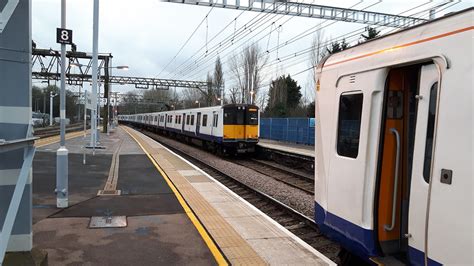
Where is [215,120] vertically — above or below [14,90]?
below

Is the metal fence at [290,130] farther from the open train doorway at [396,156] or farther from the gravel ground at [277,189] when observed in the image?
the open train doorway at [396,156]

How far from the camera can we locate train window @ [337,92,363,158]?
4.13 m

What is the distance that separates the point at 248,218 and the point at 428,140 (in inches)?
190

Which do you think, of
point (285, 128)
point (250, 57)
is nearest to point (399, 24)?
point (285, 128)

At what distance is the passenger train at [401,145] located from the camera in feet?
9.42

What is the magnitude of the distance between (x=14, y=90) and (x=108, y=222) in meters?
3.50

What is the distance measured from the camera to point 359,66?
163 inches

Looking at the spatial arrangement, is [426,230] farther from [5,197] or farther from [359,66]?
[5,197]

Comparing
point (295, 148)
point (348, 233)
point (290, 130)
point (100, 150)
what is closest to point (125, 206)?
point (348, 233)

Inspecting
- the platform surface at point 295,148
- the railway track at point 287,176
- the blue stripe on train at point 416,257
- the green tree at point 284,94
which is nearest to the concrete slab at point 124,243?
the blue stripe on train at point 416,257

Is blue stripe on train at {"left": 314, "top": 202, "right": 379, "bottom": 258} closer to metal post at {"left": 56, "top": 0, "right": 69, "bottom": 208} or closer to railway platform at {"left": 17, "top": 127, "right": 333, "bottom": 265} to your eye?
railway platform at {"left": 17, "top": 127, "right": 333, "bottom": 265}

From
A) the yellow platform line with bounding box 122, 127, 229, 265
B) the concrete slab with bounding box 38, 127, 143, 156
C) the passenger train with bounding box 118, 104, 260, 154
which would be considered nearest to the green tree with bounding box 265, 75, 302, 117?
the concrete slab with bounding box 38, 127, 143, 156

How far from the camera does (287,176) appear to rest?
15.7 meters

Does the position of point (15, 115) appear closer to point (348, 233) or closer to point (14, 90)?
point (14, 90)
